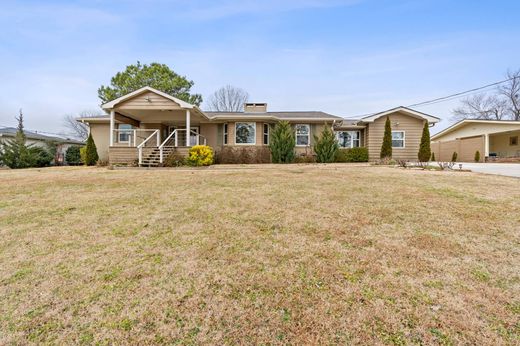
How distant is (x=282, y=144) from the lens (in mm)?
15203

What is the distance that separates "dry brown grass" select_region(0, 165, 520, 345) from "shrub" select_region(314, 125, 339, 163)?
35.4 feet

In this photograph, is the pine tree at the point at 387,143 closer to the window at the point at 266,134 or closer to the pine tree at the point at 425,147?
the pine tree at the point at 425,147

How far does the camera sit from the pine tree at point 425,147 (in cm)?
1608

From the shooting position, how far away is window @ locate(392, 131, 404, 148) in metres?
17.4

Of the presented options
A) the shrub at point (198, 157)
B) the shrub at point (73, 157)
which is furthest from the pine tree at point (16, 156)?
the shrub at point (198, 157)

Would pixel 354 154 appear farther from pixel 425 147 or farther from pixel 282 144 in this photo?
pixel 282 144

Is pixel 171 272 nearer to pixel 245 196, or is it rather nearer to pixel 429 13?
pixel 245 196

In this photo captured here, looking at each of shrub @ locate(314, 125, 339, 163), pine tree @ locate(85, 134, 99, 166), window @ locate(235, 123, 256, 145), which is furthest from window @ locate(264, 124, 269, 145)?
pine tree @ locate(85, 134, 99, 166)

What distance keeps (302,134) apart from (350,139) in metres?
4.45

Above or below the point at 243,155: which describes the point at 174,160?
below

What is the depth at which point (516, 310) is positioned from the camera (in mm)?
1871

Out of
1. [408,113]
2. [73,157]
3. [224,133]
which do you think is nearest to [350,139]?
[408,113]

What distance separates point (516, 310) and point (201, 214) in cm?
375

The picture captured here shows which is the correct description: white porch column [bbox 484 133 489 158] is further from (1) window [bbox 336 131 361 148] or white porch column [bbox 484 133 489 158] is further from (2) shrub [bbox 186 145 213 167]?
(2) shrub [bbox 186 145 213 167]
